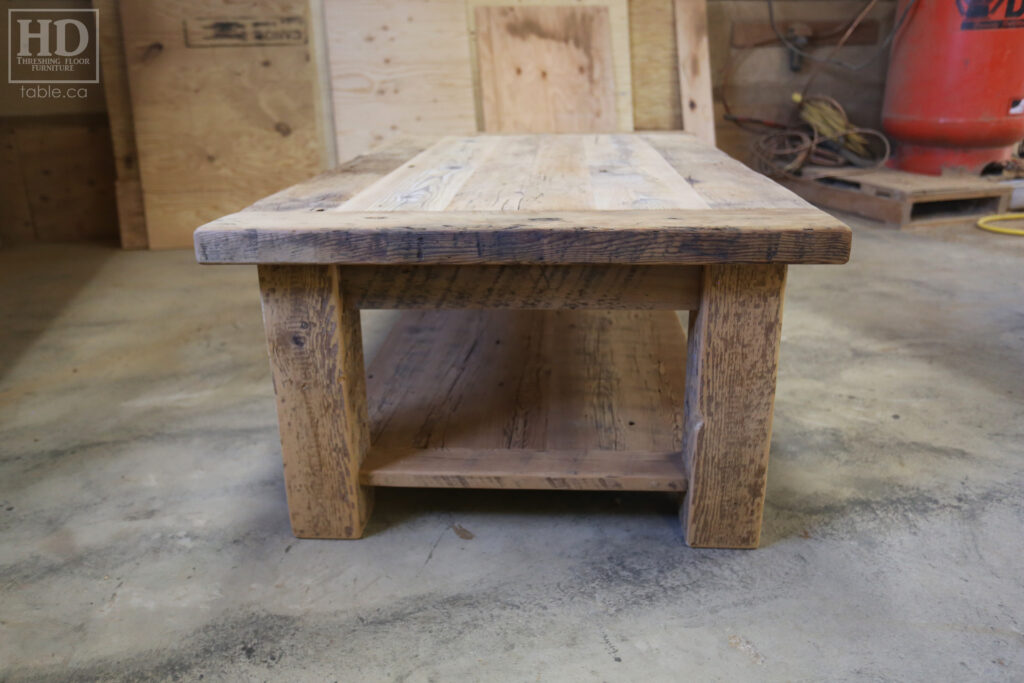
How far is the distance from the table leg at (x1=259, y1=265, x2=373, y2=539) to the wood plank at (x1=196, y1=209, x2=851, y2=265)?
8 cm

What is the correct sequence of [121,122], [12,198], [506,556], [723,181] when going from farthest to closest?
[12,198] < [121,122] < [723,181] < [506,556]

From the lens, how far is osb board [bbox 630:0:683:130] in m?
3.93

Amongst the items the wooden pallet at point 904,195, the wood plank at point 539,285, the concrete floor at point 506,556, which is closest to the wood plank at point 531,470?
the concrete floor at point 506,556

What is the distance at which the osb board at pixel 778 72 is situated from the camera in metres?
4.88

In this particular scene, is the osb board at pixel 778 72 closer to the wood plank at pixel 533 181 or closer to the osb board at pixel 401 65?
the osb board at pixel 401 65

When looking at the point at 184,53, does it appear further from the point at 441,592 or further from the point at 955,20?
the point at 955,20

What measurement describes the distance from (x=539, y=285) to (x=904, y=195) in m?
3.34

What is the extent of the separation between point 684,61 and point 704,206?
9.21 ft

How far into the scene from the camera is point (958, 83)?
159 inches

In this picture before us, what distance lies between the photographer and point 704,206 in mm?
1402

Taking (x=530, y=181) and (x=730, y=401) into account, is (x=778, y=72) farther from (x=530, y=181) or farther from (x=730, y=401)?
(x=730, y=401)

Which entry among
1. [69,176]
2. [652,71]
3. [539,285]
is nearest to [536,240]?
[539,285]

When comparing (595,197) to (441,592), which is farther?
(595,197)

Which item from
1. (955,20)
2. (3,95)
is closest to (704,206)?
(955,20)
